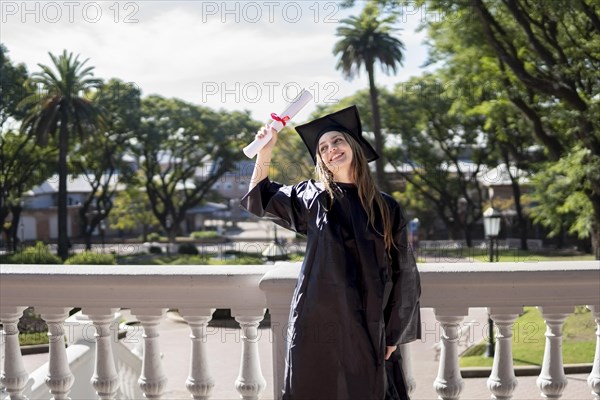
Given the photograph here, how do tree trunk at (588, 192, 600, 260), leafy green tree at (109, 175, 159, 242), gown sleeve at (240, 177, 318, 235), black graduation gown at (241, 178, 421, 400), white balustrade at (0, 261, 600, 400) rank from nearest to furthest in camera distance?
black graduation gown at (241, 178, 421, 400) → gown sleeve at (240, 177, 318, 235) → white balustrade at (0, 261, 600, 400) → tree trunk at (588, 192, 600, 260) → leafy green tree at (109, 175, 159, 242)

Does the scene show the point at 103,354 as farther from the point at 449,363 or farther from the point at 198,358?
the point at 449,363

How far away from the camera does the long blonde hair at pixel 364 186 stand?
2459mm

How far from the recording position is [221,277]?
8.91 feet

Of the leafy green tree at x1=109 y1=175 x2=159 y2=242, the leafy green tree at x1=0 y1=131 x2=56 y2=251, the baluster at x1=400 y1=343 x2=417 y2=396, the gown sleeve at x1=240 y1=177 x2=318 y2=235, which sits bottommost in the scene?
the baluster at x1=400 y1=343 x2=417 y2=396

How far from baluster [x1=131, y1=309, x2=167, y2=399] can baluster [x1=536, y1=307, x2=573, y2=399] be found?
1.59 metres

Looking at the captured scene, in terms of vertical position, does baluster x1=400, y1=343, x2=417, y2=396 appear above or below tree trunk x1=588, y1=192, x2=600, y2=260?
below

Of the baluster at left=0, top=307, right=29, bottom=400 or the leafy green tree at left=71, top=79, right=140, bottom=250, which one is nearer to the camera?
the baluster at left=0, top=307, right=29, bottom=400

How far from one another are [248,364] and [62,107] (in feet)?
106

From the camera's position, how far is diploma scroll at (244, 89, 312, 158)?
2463 millimetres

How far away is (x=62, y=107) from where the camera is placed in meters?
32.5

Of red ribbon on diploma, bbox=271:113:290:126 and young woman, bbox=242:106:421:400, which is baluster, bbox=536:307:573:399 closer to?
young woman, bbox=242:106:421:400

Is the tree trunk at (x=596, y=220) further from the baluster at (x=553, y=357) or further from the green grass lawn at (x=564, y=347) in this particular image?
the baluster at (x=553, y=357)

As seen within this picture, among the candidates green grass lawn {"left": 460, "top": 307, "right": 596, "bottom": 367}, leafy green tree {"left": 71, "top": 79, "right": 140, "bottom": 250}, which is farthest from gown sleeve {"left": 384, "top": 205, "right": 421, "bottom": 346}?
leafy green tree {"left": 71, "top": 79, "right": 140, "bottom": 250}

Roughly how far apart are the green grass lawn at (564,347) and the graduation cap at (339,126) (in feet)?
28.9
